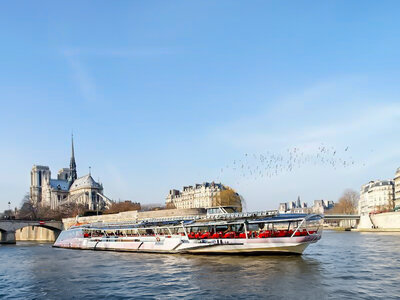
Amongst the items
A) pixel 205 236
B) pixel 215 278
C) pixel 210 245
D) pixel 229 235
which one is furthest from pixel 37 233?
pixel 215 278

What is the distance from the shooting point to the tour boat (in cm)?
3775

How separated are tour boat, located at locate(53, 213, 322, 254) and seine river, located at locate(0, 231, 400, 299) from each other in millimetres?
1434

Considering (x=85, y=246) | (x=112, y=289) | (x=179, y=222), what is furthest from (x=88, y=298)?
(x=85, y=246)

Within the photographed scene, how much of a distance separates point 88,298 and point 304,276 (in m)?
13.4

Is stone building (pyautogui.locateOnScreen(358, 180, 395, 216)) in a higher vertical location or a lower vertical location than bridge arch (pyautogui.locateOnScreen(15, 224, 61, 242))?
higher

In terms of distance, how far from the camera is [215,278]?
2758 centimetres

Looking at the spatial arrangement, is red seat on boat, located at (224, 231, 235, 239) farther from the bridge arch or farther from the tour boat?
the bridge arch

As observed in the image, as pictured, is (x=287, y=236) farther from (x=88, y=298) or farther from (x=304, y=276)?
(x=88, y=298)

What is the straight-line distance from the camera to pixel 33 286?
1097 inches

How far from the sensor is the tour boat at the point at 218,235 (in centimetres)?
3775

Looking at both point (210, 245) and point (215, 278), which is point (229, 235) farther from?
point (215, 278)

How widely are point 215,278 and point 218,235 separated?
14.0 metres

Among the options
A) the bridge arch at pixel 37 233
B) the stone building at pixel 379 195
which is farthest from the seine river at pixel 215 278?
the stone building at pixel 379 195

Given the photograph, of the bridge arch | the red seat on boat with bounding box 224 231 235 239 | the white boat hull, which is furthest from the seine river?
the bridge arch
